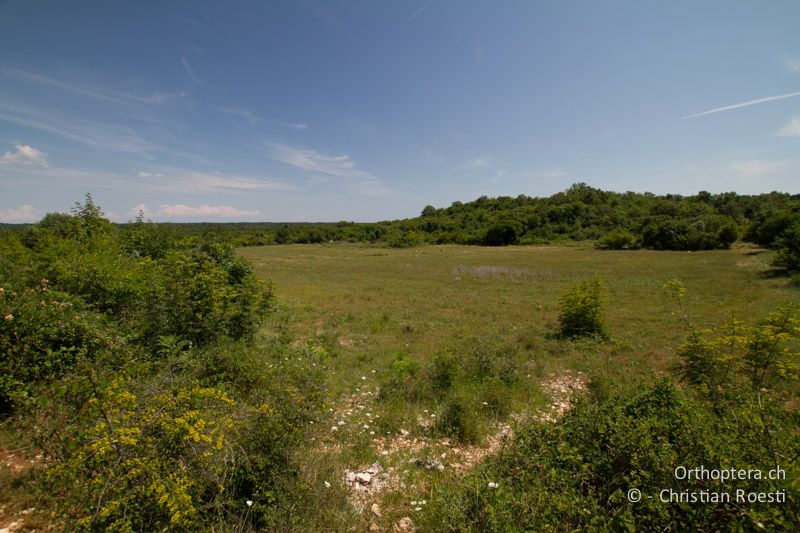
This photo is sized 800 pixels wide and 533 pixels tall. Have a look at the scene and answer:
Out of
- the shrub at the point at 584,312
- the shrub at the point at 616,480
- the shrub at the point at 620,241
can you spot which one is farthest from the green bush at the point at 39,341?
the shrub at the point at 620,241

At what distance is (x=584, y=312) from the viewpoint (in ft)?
39.9

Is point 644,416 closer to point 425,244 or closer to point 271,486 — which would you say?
point 271,486

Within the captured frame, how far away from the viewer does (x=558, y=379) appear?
866 centimetres

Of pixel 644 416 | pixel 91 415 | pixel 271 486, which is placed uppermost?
pixel 91 415

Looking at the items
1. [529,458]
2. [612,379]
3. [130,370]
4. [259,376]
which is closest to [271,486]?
[130,370]

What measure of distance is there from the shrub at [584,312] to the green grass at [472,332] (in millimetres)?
778

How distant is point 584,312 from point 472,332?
4.44m

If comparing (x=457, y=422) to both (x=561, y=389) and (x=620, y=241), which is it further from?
(x=620, y=241)

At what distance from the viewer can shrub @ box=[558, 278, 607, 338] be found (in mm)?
12047

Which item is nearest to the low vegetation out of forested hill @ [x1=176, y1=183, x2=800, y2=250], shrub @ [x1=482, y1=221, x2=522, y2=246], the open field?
the open field

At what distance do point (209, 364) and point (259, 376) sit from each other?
1.06m

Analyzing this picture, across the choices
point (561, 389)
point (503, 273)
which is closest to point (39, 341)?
point (561, 389)

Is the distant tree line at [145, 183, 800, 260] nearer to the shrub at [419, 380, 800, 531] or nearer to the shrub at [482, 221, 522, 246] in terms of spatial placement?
the shrub at [482, 221, 522, 246]

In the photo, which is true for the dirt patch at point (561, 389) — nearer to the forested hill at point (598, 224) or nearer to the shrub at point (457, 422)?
the shrub at point (457, 422)
